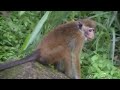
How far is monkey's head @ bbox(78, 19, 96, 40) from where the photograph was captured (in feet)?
8.21

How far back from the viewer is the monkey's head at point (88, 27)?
2502 mm

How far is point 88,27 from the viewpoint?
251 cm

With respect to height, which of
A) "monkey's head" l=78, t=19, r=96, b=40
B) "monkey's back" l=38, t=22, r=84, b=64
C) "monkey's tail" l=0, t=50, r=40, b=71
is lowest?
"monkey's tail" l=0, t=50, r=40, b=71

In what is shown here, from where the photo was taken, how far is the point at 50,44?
8.23 feet

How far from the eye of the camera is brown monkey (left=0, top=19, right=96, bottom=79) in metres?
2.46

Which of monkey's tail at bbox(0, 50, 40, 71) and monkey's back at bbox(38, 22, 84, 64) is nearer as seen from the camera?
monkey's tail at bbox(0, 50, 40, 71)

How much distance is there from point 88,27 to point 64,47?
23 cm

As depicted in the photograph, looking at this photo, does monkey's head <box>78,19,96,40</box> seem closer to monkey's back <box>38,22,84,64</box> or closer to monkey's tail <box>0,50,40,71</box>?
monkey's back <box>38,22,84,64</box>

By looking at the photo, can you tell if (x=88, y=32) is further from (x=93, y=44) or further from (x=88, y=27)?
(x=93, y=44)

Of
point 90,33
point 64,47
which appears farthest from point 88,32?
point 64,47

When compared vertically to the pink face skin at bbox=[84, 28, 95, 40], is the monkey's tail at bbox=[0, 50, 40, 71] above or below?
below


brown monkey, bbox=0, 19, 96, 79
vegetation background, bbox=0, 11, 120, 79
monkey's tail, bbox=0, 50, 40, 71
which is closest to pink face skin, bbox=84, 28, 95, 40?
brown monkey, bbox=0, 19, 96, 79

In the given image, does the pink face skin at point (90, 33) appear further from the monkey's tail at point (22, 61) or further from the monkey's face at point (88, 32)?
the monkey's tail at point (22, 61)

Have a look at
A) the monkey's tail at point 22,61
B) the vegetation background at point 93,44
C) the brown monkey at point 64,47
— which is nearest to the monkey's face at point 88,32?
the brown monkey at point 64,47
